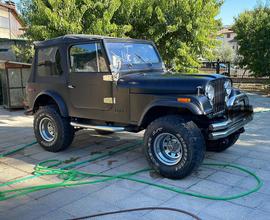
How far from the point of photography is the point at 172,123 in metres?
4.48

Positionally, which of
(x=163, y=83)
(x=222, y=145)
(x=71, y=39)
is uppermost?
(x=71, y=39)

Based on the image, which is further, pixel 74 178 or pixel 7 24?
pixel 7 24

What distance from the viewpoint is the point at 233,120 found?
4.77 meters

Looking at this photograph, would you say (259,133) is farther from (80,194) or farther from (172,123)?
(80,194)

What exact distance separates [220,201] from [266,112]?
643 centimetres

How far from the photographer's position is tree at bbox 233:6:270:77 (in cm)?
1401

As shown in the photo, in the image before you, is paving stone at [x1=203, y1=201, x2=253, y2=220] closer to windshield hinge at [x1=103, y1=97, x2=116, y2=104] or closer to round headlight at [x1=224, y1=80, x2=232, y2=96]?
round headlight at [x1=224, y1=80, x2=232, y2=96]

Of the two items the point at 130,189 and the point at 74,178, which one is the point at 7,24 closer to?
the point at 74,178

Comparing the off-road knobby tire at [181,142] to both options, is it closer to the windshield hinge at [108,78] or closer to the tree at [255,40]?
the windshield hinge at [108,78]

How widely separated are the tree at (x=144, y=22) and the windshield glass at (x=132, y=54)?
12.0 feet

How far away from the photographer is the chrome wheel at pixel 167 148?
462cm

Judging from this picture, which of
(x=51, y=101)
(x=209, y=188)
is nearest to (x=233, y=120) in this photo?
(x=209, y=188)

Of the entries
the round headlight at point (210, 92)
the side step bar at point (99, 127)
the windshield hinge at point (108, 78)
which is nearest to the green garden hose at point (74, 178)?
the side step bar at point (99, 127)

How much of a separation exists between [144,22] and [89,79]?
238 inches
